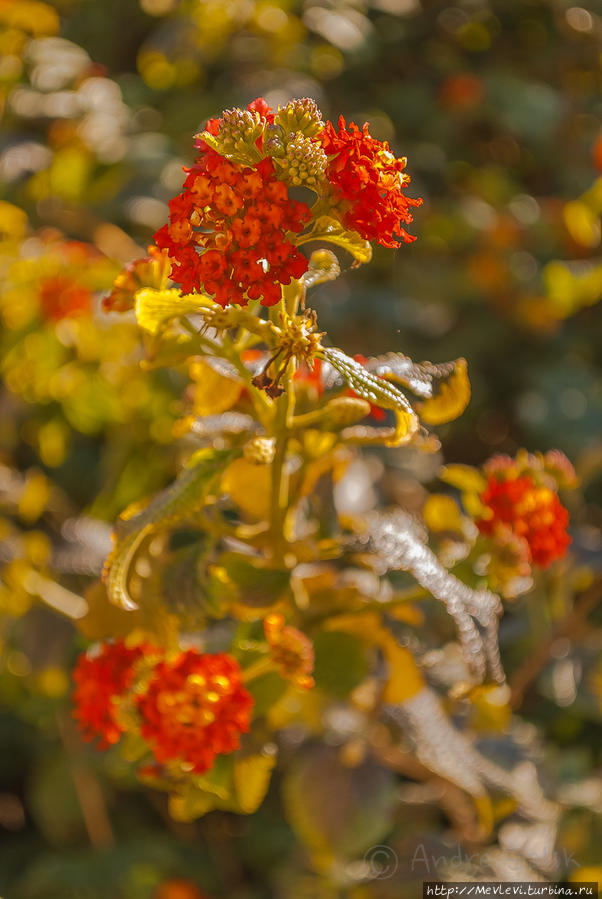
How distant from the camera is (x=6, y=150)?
1.50m

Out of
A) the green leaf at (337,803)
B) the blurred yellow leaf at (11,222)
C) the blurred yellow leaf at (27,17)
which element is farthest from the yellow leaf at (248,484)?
the blurred yellow leaf at (27,17)

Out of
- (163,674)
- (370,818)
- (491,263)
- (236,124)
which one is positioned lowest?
(370,818)

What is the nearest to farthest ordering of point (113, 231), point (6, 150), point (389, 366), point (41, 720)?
point (389, 366), point (41, 720), point (6, 150), point (113, 231)

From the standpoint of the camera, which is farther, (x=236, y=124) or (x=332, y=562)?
(x=332, y=562)

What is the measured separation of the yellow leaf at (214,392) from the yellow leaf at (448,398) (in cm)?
15

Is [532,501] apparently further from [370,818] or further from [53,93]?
[53,93]

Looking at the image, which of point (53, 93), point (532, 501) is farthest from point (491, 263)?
point (532, 501)

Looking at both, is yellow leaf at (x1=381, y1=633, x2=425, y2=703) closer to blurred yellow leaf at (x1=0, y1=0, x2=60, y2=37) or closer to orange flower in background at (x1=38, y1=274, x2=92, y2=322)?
orange flower in background at (x1=38, y1=274, x2=92, y2=322)

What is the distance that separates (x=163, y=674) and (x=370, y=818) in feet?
1.18

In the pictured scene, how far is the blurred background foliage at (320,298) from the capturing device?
3.78ft

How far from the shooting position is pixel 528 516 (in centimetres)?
71

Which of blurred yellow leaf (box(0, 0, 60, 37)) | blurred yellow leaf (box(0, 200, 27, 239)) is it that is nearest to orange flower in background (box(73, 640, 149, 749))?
blurred yellow leaf (box(0, 200, 27, 239))

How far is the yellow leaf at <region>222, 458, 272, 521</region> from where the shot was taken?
2.33ft

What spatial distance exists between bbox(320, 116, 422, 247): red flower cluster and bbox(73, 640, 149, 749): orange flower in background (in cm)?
42
